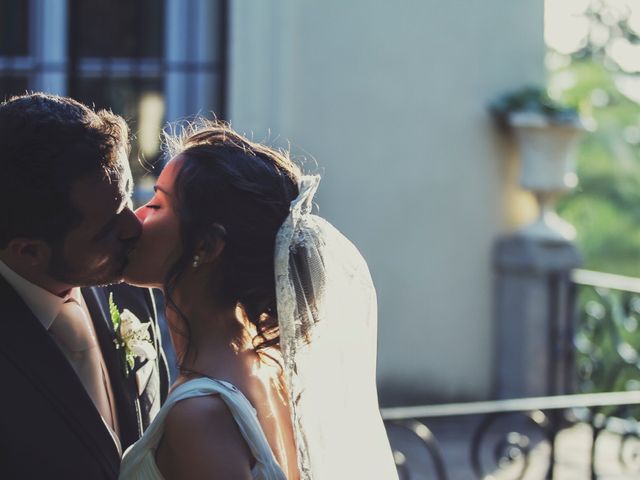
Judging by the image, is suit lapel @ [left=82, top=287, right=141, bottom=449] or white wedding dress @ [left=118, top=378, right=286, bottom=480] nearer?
white wedding dress @ [left=118, top=378, right=286, bottom=480]

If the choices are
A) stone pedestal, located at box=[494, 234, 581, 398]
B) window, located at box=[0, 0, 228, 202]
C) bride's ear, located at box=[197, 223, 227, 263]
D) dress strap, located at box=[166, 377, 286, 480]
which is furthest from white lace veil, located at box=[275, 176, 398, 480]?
stone pedestal, located at box=[494, 234, 581, 398]

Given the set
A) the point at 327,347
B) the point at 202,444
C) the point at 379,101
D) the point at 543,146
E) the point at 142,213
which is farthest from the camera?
the point at 543,146

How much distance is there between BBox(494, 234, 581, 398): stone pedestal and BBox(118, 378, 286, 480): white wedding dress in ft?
17.4

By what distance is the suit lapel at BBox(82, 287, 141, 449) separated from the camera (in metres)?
2.41

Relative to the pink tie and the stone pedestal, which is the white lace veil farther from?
the stone pedestal

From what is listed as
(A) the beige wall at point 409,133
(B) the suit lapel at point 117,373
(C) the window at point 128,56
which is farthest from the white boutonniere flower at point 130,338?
(A) the beige wall at point 409,133

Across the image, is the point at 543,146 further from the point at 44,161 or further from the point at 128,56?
the point at 44,161

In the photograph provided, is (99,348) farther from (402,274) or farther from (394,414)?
(402,274)

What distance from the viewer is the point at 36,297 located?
7.38 ft

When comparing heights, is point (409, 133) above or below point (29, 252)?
below

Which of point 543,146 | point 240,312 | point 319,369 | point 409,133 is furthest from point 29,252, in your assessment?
point 543,146

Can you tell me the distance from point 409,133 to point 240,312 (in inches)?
198

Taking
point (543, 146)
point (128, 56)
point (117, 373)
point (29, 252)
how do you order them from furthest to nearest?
point (543, 146)
point (128, 56)
point (117, 373)
point (29, 252)

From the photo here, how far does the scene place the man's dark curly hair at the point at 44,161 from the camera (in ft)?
6.90
